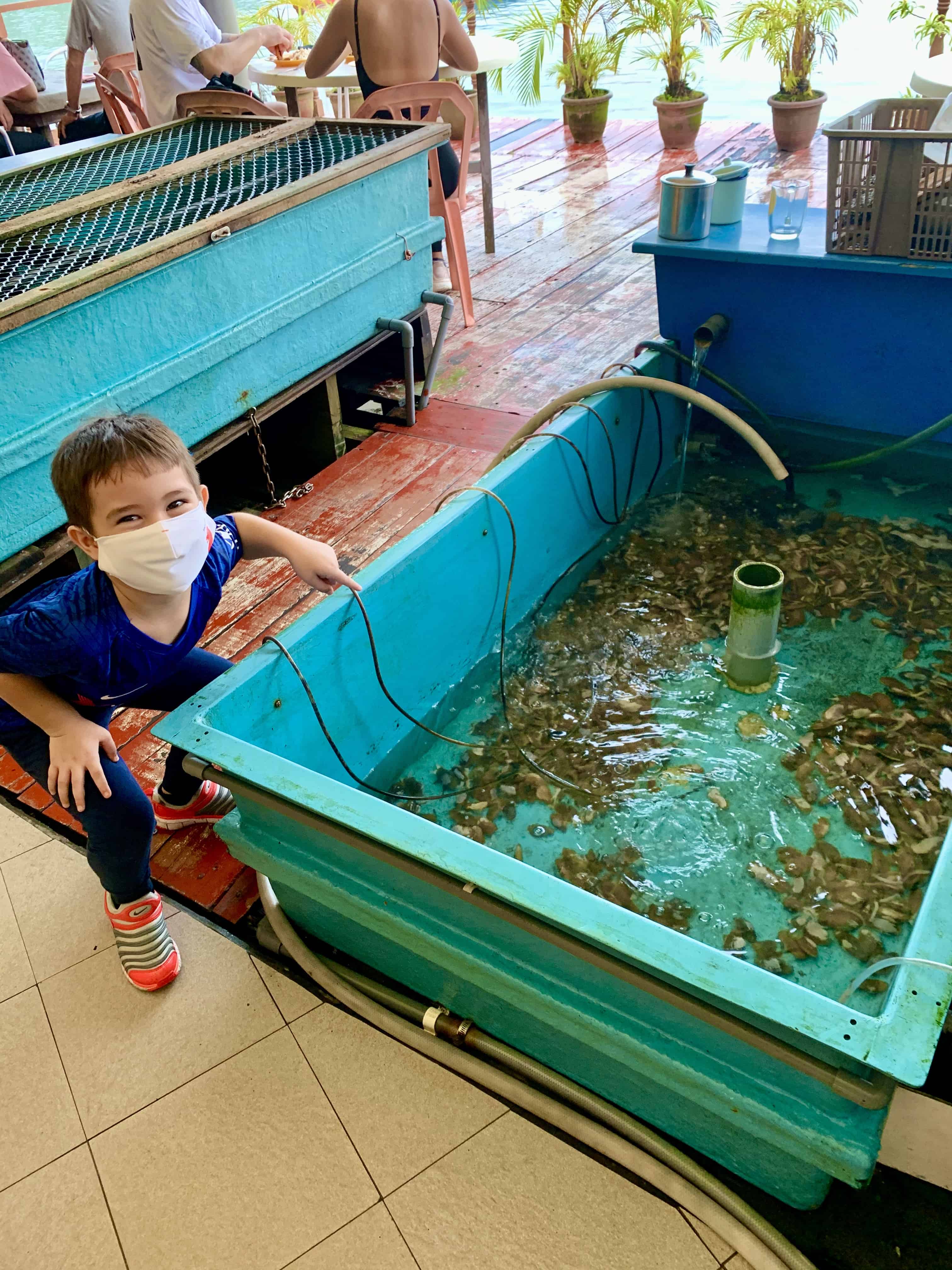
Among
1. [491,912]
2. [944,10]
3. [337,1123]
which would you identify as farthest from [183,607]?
[944,10]

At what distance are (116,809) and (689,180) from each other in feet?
7.84

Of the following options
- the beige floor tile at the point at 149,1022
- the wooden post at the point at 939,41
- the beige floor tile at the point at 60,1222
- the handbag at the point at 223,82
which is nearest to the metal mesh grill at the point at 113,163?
the handbag at the point at 223,82

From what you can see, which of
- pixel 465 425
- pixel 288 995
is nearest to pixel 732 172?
pixel 465 425

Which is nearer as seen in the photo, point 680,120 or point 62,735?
point 62,735

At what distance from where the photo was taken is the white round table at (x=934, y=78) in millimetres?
3061

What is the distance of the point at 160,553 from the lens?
4.77 feet

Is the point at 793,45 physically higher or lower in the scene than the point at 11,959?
higher

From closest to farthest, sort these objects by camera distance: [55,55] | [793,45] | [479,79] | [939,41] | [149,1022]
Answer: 1. [149,1022]
2. [479,79]
3. [939,41]
4. [793,45]
5. [55,55]

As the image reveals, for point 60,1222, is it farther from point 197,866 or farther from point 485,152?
point 485,152

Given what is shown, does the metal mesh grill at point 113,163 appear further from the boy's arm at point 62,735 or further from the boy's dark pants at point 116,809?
the boy's arm at point 62,735

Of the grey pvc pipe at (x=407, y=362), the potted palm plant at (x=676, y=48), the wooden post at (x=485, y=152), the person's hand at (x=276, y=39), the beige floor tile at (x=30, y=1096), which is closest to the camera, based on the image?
the beige floor tile at (x=30, y=1096)

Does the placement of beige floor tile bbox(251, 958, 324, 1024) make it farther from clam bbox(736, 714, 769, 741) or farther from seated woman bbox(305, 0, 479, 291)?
seated woman bbox(305, 0, 479, 291)

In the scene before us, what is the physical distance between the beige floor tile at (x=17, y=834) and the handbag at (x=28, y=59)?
255 inches

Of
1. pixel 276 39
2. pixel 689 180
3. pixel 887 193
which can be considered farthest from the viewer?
pixel 276 39
